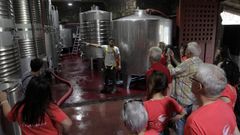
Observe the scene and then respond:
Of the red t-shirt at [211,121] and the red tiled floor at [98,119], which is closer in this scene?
the red t-shirt at [211,121]

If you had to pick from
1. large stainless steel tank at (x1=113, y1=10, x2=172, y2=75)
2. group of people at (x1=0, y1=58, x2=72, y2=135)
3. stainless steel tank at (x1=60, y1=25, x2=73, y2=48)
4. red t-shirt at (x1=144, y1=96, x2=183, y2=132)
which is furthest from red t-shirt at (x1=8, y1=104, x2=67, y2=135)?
stainless steel tank at (x1=60, y1=25, x2=73, y2=48)

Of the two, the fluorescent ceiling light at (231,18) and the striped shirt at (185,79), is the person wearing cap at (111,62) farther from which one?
the fluorescent ceiling light at (231,18)

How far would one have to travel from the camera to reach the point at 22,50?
12.5 ft

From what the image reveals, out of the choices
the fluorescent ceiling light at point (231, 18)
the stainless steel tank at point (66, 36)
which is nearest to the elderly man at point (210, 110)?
the fluorescent ceiling light at point (231, 18)

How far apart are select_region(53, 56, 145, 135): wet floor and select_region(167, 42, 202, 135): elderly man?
133cm

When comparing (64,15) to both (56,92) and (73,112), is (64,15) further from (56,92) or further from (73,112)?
(73,112)

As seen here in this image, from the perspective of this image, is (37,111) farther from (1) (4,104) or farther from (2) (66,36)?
(2) (66,36)

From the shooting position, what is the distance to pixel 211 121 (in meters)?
1.21

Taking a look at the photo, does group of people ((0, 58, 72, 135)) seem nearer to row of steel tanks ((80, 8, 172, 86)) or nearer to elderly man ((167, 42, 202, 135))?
elderly man ((167, 42, 202, 135))

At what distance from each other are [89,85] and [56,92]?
3.39 feet

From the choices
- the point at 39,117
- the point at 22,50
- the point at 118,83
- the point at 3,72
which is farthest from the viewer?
the point at 118,83

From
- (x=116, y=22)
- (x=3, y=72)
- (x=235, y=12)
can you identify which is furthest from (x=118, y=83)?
(x=3, y=72)

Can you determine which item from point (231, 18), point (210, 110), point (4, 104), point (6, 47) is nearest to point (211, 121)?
point (210, 110)

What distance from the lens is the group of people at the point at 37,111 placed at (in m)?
1.51
